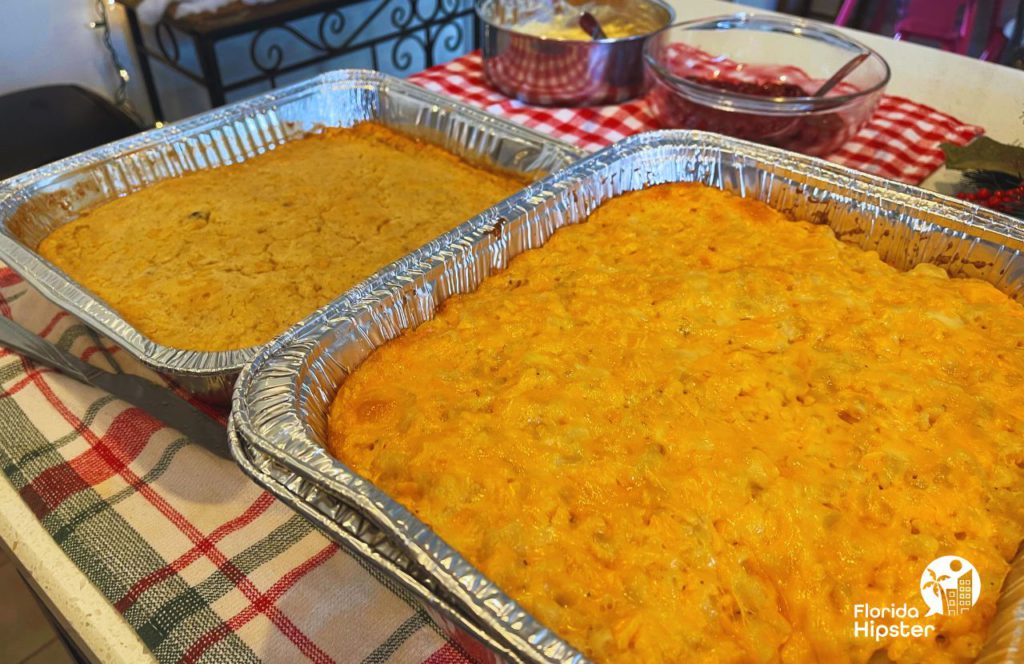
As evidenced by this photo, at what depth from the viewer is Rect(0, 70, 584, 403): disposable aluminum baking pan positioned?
4.52 ft

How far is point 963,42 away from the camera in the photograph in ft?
12.5

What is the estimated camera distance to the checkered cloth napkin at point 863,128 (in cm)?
203

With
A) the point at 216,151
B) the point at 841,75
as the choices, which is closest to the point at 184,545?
the point at 216,151

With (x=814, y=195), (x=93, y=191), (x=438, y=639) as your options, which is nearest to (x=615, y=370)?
(x=438, y=639)

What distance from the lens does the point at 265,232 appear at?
1705 millimetres

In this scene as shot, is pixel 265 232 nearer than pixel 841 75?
Yes

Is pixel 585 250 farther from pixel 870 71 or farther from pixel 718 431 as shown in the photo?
pixel 870 71

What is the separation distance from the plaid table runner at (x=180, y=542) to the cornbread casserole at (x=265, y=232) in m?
0.17

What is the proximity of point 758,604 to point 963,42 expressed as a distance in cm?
415

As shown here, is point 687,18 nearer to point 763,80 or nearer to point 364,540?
point 763,80

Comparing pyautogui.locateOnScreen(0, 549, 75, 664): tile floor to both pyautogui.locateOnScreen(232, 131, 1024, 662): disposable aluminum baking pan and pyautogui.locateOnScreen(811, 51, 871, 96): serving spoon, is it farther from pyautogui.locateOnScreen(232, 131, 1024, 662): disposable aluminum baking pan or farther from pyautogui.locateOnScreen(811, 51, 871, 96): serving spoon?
pyautogui.locateOnScreen(811, 51, 871, 96): serving spoon

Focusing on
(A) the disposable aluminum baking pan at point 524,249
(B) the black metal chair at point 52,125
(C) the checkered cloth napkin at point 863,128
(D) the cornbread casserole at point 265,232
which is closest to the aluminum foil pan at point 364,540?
(A) the disposable aluminum baking pan at point 524,249

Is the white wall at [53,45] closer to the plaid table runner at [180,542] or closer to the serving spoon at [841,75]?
the plaid table runner at [180,542]

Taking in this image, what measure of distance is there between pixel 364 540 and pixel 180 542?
429 mm
